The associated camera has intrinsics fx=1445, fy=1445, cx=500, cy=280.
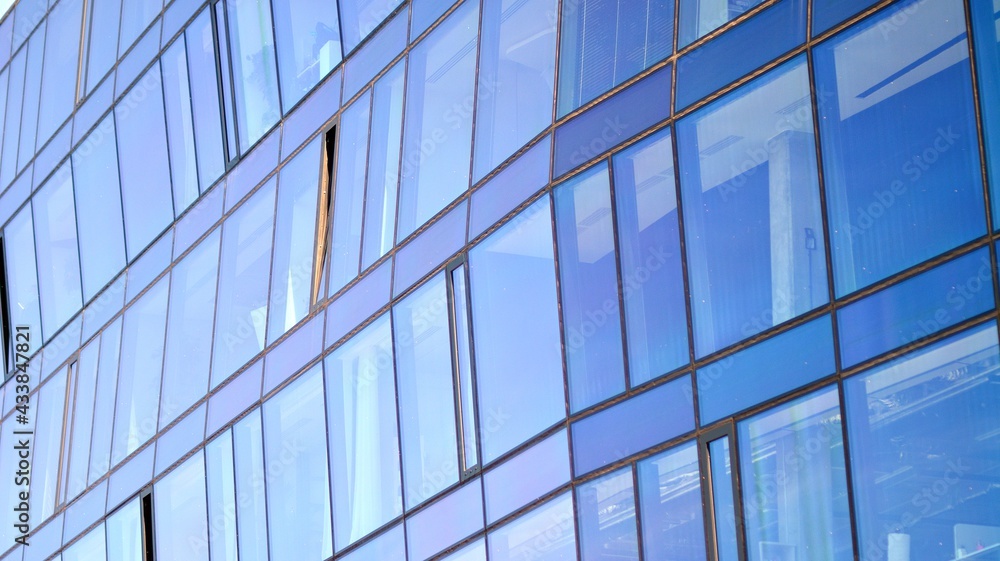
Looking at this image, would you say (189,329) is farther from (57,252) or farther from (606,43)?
(606,43)

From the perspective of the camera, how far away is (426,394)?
19.4 m

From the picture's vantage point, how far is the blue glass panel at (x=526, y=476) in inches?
650

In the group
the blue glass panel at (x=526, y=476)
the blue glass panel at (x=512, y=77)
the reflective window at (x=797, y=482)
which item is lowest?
the reflective window at (x=797, y=482)

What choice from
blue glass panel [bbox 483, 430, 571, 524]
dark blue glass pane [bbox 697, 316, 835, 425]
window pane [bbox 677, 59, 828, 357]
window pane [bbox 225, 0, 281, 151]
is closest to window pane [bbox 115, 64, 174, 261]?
window pane [bbox 225, 0, 281, 151]

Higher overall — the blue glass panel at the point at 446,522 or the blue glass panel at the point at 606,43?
the blue glass panel at the point at 606,43

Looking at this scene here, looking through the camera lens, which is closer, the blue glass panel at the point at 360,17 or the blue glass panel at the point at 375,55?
the blue glass panel at the point at 375,55

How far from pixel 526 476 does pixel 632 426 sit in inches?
85.4

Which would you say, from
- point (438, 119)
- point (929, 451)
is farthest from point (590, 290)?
point (929, 451)

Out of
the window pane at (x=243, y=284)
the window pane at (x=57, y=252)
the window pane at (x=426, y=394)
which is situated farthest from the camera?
the window pane at (x=57, y=252)

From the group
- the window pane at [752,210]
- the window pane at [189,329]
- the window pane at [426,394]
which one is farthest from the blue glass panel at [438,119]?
the window pane at [189,329]

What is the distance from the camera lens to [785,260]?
45.6 feet

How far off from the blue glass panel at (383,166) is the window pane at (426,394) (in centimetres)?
148

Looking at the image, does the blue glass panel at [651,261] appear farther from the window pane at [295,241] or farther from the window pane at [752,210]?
the window pane at [295,241]

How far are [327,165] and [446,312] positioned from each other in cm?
467
